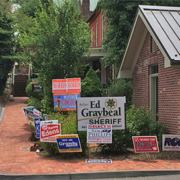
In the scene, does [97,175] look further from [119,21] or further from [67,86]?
[119,21]

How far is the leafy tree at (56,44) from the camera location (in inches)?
492

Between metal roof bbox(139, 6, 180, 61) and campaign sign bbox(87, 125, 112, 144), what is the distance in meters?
2.80

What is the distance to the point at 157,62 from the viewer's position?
34.5 feet

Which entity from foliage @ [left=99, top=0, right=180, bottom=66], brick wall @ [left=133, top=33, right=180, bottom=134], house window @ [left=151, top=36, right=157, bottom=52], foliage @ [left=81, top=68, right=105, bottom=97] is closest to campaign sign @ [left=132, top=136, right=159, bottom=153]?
brick wall @ [left=133, top=33, right=180, bottom=134]

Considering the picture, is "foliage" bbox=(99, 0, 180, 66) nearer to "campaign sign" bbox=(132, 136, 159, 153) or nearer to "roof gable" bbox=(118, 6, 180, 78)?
"roof gable" bbox=(118, 6, 180, 78)

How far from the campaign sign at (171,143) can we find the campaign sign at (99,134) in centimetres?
179

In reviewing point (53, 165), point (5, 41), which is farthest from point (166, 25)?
point (5, 41)

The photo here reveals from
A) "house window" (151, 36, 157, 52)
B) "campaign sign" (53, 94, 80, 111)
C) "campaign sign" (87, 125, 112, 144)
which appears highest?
"house window" (151, 36, 157, 52)

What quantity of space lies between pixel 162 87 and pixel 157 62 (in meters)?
1.02

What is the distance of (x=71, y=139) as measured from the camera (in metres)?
8.01

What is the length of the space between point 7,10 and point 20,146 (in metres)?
16.9

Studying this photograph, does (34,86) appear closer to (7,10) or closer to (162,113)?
(7,10)

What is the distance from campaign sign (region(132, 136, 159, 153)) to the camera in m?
8.25

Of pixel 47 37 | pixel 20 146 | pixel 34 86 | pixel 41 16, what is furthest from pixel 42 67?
pixel 34 86
